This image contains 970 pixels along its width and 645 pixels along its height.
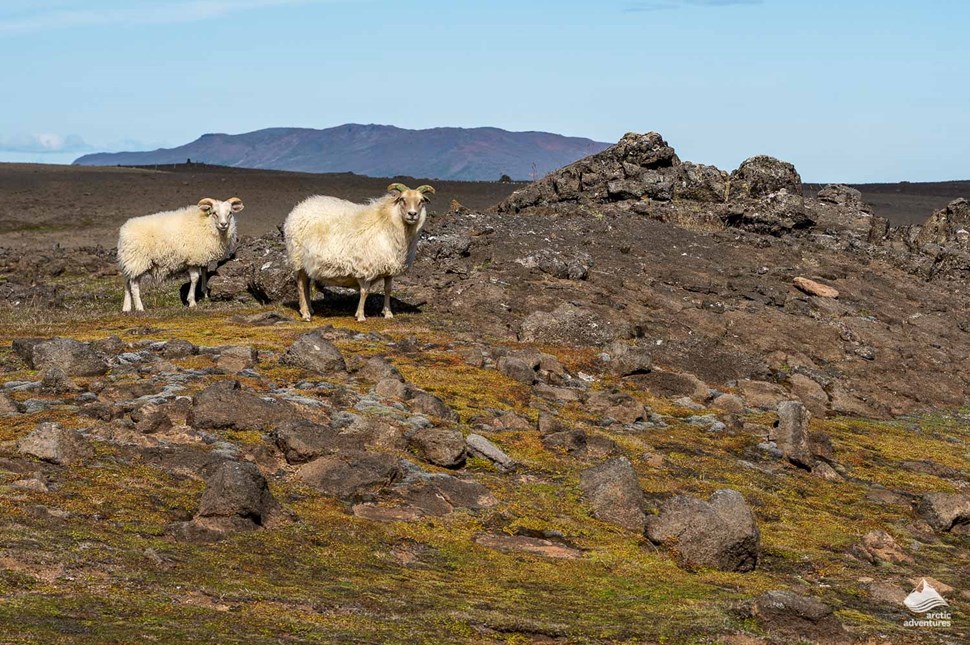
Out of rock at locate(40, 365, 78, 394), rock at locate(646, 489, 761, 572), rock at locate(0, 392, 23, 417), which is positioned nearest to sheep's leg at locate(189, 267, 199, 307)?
rock at locate(40, 365, 78, 394)

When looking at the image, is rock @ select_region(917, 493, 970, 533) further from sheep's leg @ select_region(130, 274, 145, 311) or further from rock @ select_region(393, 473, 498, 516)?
sheep's leg @ select_region(130, 274, 145, 311)

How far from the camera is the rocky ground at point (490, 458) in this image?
9.41 meters

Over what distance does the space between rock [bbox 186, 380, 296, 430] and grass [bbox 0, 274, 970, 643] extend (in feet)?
1.22

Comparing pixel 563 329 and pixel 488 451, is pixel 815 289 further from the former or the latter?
pixel 488 451

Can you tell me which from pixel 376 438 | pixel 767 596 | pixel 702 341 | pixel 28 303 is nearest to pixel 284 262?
pixel 28 303

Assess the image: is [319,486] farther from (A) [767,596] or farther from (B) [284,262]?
(B) [284,262]

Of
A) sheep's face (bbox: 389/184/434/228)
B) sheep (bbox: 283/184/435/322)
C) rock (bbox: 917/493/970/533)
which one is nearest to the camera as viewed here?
rock (bbox: 917/493/970/533)

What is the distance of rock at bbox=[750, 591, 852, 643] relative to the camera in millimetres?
9656

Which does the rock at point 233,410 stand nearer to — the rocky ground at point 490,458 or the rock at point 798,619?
the rocky ground at point 490,458

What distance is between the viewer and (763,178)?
132ft

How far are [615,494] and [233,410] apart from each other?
5.10 metres

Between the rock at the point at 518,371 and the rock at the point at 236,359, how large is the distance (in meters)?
4.36

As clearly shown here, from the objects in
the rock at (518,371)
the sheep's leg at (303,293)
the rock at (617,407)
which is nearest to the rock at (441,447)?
the rock at (617,407)

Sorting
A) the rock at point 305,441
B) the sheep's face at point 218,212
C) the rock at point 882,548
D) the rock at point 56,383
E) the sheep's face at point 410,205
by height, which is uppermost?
the sheep's face at point 410,205
